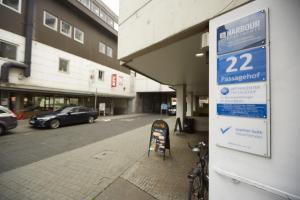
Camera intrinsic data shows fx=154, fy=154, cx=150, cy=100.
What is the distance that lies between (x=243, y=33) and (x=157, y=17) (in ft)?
6.72

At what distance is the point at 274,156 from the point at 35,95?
15229mm

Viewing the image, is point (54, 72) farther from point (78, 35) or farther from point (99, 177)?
point (99, 177)

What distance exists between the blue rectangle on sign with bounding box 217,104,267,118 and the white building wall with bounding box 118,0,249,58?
1.32 m

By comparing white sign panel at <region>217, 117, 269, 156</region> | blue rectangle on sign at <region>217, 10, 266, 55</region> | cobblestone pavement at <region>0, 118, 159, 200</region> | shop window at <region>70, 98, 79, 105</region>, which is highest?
blue rectangle on sign at <region>217, 10, 266, 55</region>

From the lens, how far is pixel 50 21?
1323 cm

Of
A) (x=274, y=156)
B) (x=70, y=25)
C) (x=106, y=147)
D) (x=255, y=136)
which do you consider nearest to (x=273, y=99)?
(x=255, y=136)

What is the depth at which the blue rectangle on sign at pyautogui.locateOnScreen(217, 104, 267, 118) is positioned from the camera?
1738mm

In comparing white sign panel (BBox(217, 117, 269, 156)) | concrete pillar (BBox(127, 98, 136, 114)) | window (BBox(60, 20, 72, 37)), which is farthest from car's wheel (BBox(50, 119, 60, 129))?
concrete pillar (BBox(127, 98, 136, 114))

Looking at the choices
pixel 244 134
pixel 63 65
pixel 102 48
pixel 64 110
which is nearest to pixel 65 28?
pixel 63 65

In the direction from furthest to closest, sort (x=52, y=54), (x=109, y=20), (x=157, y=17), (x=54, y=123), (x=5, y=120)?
(x=109, y=20)
(x=52, y=54)
(x=54, y=123)
(x=5, y=120)
(x=157, y=17)

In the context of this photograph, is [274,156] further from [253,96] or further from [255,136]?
[253,96]

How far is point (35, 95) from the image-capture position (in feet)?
41.0

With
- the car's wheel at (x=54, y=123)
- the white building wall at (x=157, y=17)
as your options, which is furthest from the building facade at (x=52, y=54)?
the white building wall at (x=157, y=17)

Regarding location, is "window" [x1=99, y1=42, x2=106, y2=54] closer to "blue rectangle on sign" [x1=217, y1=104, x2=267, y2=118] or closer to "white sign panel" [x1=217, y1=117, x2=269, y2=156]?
"blue rectangle on sign" [x1=217, y1=104, x2=267, y2=118]
